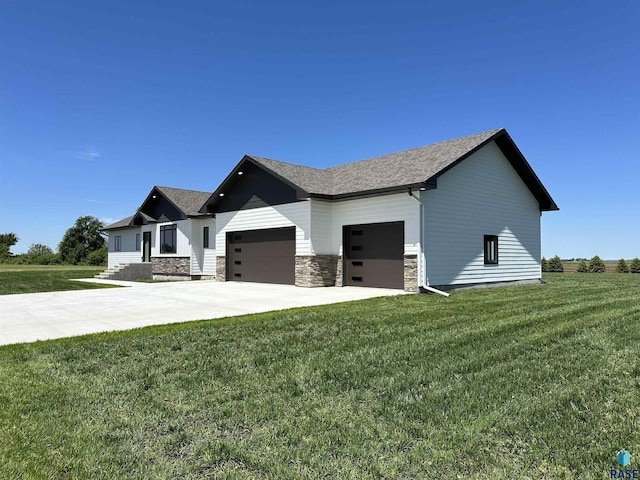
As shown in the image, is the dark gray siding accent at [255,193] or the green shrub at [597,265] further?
the green shrub at [597,265]

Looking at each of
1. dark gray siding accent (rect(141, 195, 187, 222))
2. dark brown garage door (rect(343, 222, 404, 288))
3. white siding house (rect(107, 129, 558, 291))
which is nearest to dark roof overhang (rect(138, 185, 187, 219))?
dark gray siding accent (rect(141, 195, 187, 222))

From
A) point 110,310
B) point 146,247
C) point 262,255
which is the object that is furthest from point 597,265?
point 146,247

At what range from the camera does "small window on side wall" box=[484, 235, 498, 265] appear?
16.1m

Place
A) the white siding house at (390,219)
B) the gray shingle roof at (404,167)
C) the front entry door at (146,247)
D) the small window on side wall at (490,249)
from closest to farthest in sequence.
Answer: the gray shingle roof at (404,167), the white siding house at (390,219), the small window on side wall at (490,249), the front entry door at (146,247)

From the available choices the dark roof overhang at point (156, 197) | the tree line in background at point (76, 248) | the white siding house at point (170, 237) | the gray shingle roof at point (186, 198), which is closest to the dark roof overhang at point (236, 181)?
the white siding house at point (170, 237)

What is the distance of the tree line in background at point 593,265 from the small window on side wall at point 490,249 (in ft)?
59.9

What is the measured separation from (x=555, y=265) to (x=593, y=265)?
8.24ft

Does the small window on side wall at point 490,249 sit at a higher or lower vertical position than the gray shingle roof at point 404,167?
lower

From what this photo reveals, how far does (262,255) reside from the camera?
1884 centimetres

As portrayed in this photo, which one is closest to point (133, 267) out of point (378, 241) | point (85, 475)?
point (378, 241)

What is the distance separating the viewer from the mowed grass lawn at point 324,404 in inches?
102

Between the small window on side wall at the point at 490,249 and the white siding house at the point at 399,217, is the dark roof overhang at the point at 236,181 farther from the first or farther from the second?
the small window on side wall at the point at 490,249

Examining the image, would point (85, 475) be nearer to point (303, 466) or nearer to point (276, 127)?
point (303, 466)

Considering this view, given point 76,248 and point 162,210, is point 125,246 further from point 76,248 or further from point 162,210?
point 76,248
